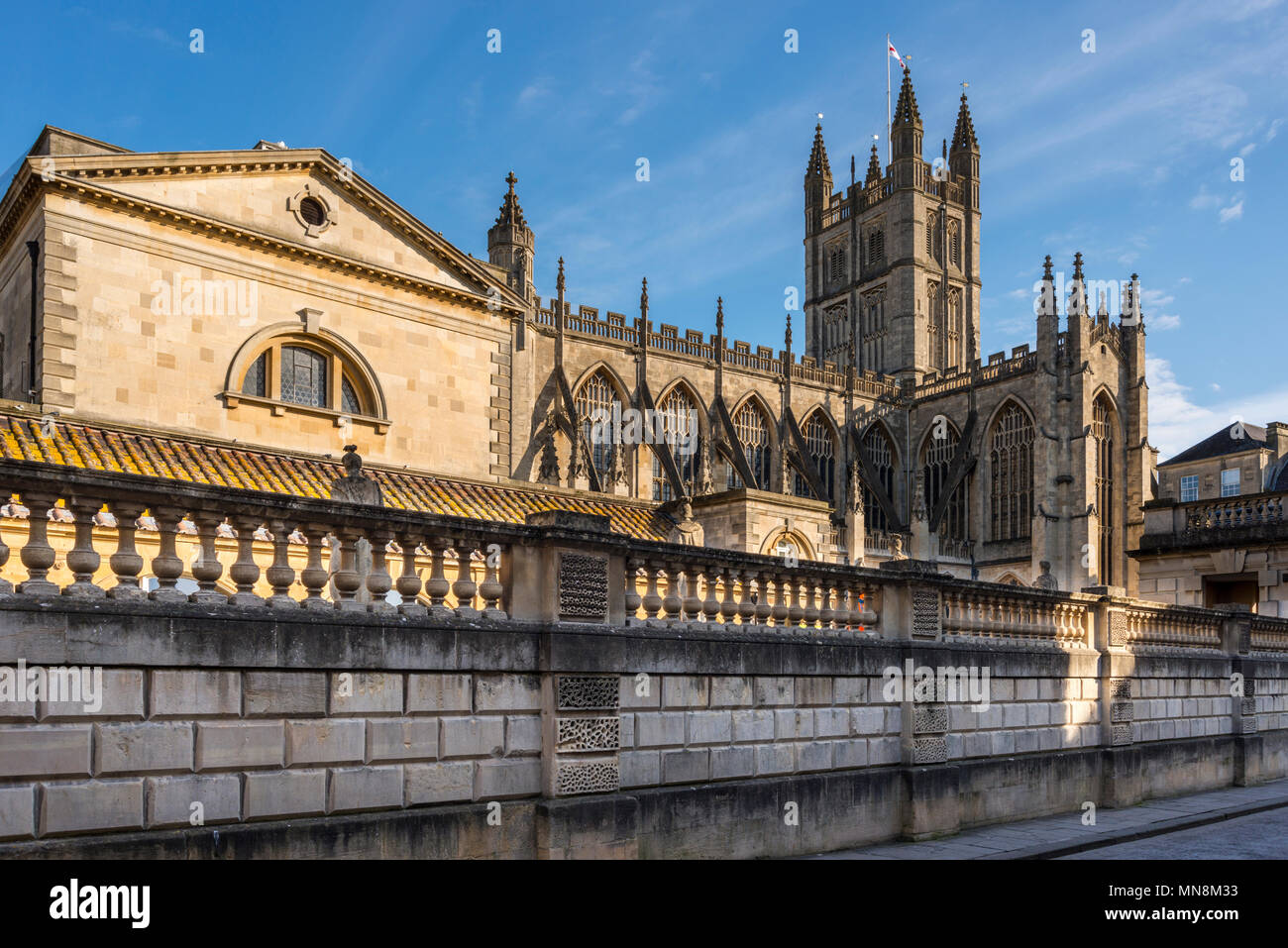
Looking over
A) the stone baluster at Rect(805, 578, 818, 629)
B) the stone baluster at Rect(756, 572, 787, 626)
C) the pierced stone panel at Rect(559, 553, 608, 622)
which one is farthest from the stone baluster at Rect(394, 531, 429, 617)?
the stone baluster at Rect(805, 578, 818, 629)

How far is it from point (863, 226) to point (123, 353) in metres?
56.6

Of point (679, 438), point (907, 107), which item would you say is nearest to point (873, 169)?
point (907, 107)

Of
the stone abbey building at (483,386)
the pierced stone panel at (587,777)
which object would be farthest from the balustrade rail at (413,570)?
the stone abbey building at (483,386)

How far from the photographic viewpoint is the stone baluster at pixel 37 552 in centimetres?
668

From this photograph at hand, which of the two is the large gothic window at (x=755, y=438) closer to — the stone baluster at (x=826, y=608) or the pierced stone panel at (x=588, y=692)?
the stone baluster at (x=826, y=608)

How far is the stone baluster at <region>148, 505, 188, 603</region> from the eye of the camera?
7.19 metres

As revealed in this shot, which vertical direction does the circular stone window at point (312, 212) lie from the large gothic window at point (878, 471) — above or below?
above

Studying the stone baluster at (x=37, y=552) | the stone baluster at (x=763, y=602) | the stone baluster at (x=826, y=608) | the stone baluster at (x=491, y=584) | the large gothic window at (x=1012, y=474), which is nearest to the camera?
the stone baluster at (x=37, y=552)

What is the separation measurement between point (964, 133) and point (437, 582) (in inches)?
2822

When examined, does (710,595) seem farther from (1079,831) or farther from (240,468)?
(240,468)

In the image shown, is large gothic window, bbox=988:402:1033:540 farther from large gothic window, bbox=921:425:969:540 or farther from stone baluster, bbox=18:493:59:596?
stone baluster, bbox=18:493:59:596

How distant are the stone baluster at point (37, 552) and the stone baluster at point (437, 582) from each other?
8.62 feet
